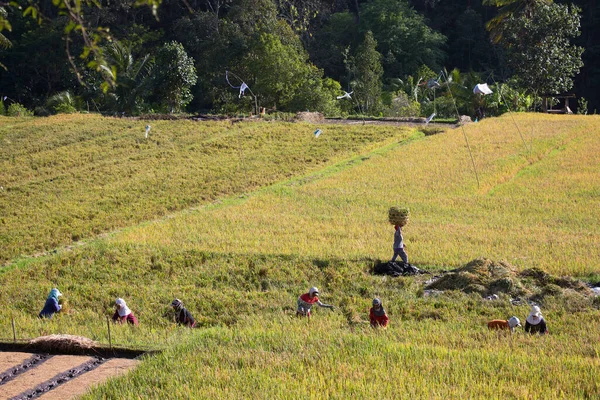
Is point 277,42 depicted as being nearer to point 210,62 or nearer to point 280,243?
point 210,62

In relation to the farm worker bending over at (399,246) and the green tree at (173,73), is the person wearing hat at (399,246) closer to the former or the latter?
the farm worker bending over at (399,246)

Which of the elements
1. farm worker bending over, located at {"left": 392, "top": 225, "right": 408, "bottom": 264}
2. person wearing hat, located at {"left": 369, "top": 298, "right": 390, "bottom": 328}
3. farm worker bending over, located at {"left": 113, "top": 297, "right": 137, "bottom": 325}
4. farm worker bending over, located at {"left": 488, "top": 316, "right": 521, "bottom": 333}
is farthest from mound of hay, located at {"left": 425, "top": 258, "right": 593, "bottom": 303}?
farm worker bending over, located at {"left": 113, "top": 297, "right": 137, "bottom": 325}

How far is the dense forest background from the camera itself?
127ft

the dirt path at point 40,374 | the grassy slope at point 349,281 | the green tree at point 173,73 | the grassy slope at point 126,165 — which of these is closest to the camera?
the grassy slope at point 349,281

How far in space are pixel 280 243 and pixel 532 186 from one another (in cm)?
929

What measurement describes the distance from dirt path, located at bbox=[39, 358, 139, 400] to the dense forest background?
21261 mm

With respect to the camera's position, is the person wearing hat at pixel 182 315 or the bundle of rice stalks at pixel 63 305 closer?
the person wearing hat at pixel 182 315

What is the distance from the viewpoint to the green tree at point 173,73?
123ft

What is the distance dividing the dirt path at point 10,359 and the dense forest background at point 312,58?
2025cm

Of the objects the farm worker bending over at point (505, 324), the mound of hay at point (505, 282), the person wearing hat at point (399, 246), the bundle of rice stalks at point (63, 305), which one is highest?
the person wearing hat at point (399, 246)

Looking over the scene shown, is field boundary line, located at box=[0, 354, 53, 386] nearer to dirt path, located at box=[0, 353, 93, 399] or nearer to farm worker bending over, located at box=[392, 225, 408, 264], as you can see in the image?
dirt path, located at box=[0, 353, 93, 399]

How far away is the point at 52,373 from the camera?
938 centimetres

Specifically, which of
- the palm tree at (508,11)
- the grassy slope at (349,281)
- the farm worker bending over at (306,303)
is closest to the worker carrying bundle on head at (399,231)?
the grassy slope at (349,281)

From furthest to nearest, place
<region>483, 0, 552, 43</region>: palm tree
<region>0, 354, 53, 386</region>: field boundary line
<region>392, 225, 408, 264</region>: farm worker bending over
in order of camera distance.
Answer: <region>483, 0, 552, 43</region>: palm tree < <region>392, 225, 408, 264</region>: farm worker bending over < <region>0, 354, 53, 386</region>: field boundary line
